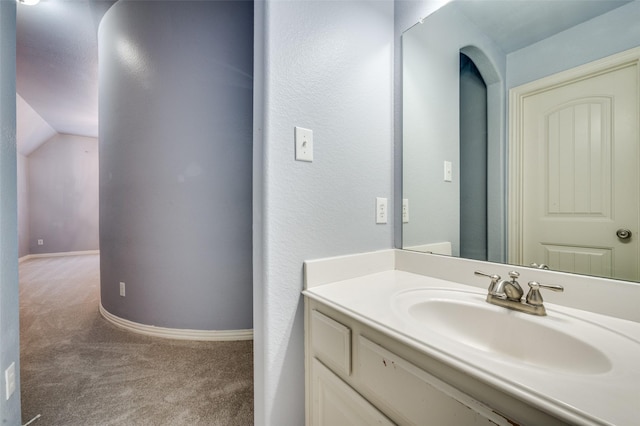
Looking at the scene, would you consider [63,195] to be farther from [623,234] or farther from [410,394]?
[623,234]

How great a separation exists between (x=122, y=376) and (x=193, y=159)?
1506mm

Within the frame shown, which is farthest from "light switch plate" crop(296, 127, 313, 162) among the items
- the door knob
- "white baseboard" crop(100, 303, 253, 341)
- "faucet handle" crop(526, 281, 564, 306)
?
"white baseboard" crop(100, 303, 253, 341)

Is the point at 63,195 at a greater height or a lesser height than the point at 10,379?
greater

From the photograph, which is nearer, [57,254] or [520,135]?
[520,135]

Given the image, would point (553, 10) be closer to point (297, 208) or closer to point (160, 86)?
point (297, 208)

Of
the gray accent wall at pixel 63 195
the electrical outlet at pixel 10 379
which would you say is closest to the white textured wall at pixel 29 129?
the gray accent wall at pixel 63 195

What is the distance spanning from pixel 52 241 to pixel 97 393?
5.90 meters

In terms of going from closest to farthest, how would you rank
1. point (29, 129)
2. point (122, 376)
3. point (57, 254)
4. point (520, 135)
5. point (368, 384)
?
point (368, 384) < point (520, 135) < point (122, 376) < point (29, 129) < point (57, 254)

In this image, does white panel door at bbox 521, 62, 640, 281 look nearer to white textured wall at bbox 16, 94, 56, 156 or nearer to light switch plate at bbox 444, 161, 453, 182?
light switch plate at bbox 444, 161, 453, 182

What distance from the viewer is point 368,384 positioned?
0.71 meters

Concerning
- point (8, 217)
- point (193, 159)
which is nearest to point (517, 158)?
point (8, 217)

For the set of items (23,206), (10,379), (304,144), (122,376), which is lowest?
Answer: (122,376)

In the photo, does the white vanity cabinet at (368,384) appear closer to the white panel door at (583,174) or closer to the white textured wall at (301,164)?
the white textured wall at (301,164)

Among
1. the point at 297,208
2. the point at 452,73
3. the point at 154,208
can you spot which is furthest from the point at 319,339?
the point at 154,208
